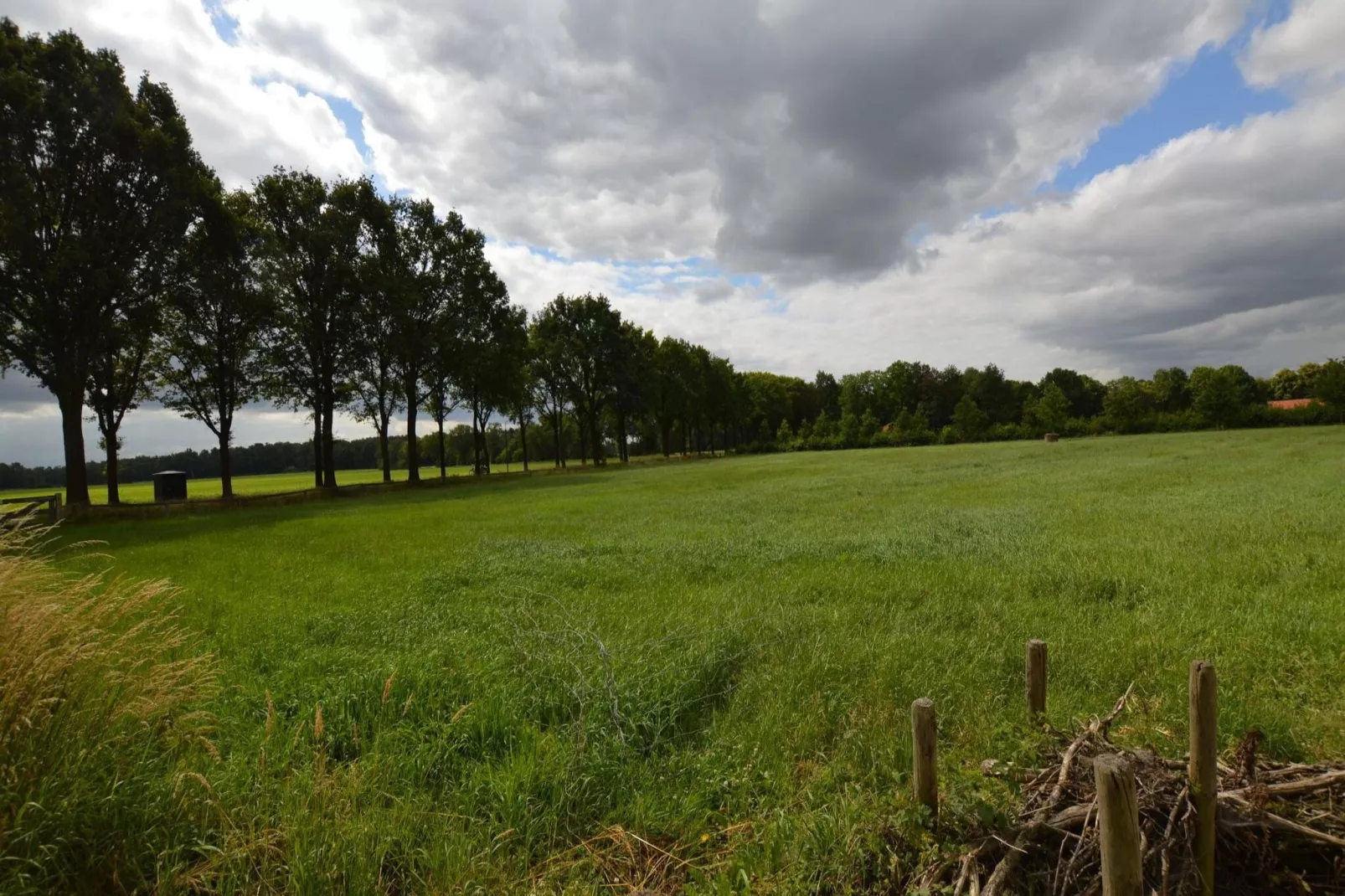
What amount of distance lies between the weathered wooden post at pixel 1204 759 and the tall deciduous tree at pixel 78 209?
29239 millimetres

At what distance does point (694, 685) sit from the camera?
16.9 feet

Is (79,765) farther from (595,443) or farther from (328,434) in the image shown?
(595,443)

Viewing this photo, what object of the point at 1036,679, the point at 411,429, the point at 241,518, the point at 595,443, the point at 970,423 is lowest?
the point at 241,518

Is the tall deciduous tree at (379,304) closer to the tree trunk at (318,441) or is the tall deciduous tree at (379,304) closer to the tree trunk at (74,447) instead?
the tree trunk at (318,441)

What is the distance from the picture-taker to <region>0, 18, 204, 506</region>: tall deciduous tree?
19734mm

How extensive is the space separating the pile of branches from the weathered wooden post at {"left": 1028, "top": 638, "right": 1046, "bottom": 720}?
0.72 m

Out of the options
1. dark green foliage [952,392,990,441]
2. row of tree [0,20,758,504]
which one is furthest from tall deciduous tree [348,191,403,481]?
dark green foliage [952,392,990,441]

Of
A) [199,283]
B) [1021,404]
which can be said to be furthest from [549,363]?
[1021,404]

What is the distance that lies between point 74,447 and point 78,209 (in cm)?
900

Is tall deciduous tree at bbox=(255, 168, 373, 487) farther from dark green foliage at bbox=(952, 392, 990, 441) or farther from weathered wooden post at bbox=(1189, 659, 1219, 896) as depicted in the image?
dark green foliage at bbox=(952, 392, 990, 441)

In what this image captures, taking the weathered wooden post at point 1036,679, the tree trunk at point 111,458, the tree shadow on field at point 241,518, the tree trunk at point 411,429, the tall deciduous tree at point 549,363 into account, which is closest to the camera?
the weathered wooden post at point 1036,679

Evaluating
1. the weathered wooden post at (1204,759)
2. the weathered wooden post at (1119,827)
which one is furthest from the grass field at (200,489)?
the weathered wooden post at (1204,759)

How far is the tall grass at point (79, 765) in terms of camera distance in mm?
2881

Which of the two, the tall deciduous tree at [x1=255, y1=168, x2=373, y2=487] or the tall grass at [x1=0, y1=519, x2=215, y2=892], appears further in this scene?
the tall deciduous tree at [x1=255, y1=168, x2=373, y2=487]
